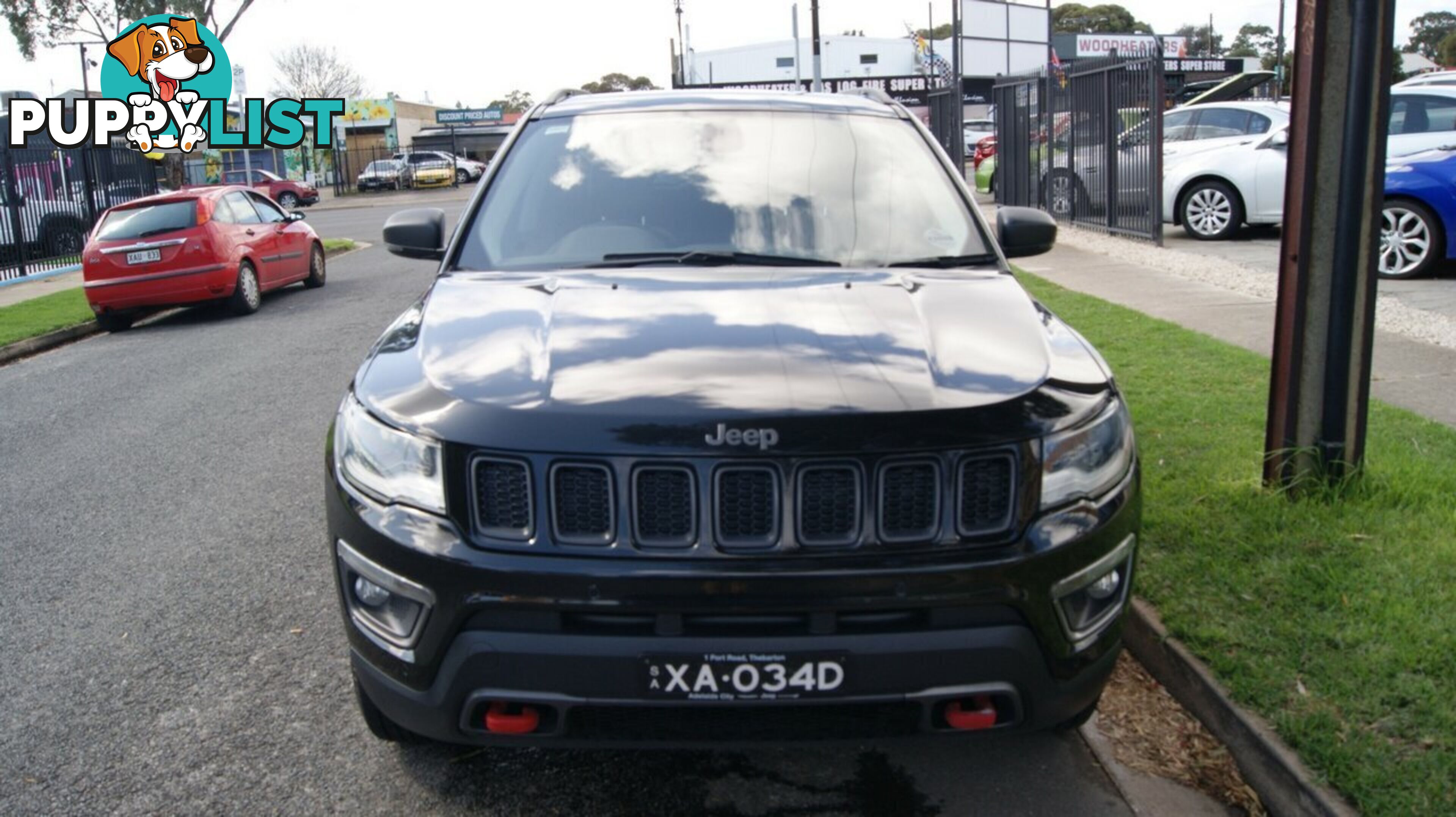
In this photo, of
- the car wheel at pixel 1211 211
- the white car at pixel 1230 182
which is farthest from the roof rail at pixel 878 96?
the car wheel at pixel 1211 211

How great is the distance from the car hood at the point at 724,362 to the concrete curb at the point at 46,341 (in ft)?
34.2

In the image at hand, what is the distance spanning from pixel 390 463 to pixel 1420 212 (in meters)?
10.2

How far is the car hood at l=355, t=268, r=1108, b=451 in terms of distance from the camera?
2516 millimetres

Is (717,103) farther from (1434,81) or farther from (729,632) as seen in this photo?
(1434,81)

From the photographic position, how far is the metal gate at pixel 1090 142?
47.4 feet

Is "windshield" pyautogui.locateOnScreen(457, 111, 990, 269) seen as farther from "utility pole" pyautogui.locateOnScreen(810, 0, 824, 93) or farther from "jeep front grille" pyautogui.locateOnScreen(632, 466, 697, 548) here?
"utility pole" pyautogui.locateOnScreen(810, 0, 824, 93)

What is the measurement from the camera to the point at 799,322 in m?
2.99

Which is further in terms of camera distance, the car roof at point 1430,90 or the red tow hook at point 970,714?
the car roof at point 1430,90

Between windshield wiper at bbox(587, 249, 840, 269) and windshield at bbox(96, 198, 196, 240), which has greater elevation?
windshield wiper at bbox(587, 249, 840, 269)

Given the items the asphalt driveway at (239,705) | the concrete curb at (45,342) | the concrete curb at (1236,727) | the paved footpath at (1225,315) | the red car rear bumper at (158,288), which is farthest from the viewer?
the red car rear bumper at (158,288)

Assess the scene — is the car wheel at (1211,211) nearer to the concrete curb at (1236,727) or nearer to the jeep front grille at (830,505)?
→ the concrete curb at (1236,727)

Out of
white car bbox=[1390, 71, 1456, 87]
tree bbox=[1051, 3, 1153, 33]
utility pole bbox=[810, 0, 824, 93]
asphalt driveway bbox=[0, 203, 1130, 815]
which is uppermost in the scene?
tree bbox=[1051, 3, 1153, 33]

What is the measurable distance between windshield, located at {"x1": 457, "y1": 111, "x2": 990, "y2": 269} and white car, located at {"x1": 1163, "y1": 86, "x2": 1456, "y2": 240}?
1042 cm

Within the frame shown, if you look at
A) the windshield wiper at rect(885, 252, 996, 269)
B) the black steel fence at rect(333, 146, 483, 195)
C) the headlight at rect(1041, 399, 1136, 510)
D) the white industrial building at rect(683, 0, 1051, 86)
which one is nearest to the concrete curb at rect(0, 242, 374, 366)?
the windshield wiper at rect(885, 252, 996, 269)
